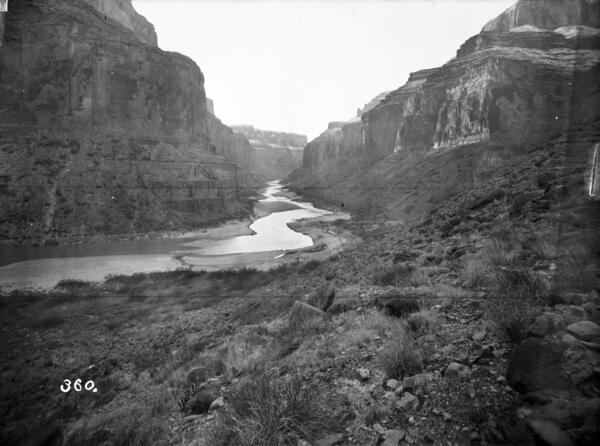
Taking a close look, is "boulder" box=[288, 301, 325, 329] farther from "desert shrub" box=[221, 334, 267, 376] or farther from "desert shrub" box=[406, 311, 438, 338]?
"desert shrub" box=[406, 311, 438, 338]

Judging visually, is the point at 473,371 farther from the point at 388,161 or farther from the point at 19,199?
the point at 388,161

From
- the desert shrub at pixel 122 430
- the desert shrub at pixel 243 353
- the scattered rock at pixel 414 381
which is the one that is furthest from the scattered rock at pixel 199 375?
the scattered rock at pixel 414 381

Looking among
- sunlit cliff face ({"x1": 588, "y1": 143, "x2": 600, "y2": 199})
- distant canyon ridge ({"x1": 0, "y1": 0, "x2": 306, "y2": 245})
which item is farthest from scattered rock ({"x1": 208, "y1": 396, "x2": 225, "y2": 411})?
distant canyon ridge ({"x1": 0, "y1": 0, "x2": 306, "y2": 245})

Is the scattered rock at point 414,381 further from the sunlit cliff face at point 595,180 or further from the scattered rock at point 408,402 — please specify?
the sunlit cliff face at point 595,180

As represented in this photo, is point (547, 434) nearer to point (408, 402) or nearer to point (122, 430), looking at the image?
point (408, 402)

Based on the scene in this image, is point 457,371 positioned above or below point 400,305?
above

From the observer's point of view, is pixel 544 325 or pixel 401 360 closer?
pixel 544 325

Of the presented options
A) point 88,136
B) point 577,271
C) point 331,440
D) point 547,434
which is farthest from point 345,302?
point 88,136
